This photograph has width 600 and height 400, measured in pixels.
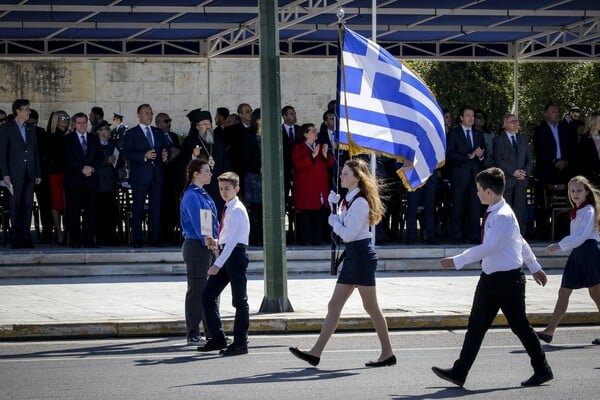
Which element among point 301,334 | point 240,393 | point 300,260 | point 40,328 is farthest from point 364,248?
point 300,260

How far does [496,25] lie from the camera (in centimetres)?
2500

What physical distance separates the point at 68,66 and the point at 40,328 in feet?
117

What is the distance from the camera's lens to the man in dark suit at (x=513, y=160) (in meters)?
21.1

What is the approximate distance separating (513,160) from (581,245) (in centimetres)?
775

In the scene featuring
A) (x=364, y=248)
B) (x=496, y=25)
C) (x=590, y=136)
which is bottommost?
(x=364, y=248)

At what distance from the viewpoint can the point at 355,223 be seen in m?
11.9

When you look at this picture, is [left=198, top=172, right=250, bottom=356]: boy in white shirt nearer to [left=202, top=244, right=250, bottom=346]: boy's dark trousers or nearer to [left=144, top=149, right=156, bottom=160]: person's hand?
[left=202, top=244, right=250, bottom=346]: boy's dark trousers

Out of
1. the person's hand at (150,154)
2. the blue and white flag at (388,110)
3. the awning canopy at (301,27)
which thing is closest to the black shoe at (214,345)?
the blue and white flag at (388,110)

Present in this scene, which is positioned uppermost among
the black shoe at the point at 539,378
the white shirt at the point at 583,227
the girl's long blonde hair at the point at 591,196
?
Result: the girl's long blonde hair at the point at 591,196

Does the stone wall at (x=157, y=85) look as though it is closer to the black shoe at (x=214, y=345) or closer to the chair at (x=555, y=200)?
the chair at (x=555, y=200)

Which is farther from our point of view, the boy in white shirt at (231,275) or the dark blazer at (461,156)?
the dark blazer at (461,156)

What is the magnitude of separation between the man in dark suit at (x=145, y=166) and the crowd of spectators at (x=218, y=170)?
0.02m

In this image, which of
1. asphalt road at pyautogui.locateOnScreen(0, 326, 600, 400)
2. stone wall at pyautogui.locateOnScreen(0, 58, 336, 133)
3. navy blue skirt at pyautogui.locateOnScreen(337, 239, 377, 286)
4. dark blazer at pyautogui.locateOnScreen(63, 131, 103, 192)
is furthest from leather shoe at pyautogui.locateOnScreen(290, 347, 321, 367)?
stone wall at pyautogui.locateOnScreen(0, 58, 336, 133)

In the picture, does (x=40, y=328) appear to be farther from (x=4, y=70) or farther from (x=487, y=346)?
(x=4, y=70)
